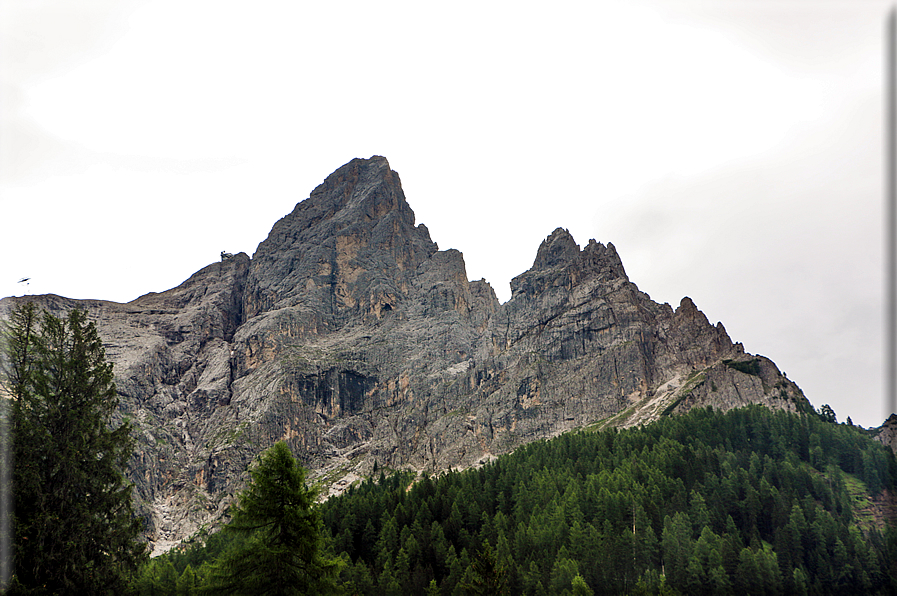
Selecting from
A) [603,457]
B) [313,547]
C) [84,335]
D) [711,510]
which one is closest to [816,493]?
[711,510]

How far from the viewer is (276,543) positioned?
2559 centimetres

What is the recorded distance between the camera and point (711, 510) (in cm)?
10494

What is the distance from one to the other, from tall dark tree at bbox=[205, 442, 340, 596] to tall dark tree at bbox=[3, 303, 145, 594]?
16.0 ft

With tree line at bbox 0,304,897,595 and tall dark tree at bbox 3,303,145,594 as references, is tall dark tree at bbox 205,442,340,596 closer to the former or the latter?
tree line at bbox 0,304,897,595

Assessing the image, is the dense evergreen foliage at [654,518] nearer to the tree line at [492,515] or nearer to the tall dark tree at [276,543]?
the tree line at [492,515]

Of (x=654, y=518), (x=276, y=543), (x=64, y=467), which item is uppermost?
(x=64, y=467)

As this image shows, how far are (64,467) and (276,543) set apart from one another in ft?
29.8

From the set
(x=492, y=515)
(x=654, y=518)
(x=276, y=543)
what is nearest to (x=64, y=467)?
(x=276, y=543)

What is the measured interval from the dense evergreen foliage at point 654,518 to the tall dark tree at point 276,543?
43452 millimetres

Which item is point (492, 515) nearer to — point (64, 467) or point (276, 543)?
point (276, 543)

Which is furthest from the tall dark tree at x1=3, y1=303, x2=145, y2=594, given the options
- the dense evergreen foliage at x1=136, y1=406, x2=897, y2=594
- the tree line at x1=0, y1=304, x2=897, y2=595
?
the dense evergreen foliage at x1=136, y1=406, x2=897, y2=594

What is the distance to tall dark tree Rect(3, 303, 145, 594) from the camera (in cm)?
2388

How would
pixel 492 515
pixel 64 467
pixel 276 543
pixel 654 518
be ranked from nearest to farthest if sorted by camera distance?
1. pixel 64 467
2. pixel 276 543
3. pixel 654 518
4. pixel 492 515

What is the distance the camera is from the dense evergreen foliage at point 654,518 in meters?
85.8
